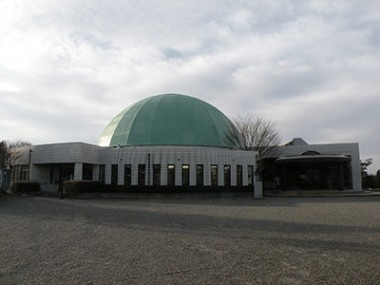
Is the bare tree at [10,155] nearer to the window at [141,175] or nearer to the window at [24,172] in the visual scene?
the window at [24,172]

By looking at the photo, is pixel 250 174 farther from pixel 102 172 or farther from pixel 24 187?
pixel 24 187

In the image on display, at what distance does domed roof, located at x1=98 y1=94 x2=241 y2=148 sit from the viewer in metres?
34.2

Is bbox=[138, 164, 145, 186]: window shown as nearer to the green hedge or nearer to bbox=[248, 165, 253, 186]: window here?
the green hedge

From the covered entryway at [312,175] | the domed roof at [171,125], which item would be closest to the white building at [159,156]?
the domed roof at [171,125]

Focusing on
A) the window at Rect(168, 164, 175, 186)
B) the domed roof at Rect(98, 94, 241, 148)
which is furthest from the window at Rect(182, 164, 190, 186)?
the domed roof at Rect(98, 94, 241, 148)

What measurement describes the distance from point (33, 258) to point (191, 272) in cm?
336

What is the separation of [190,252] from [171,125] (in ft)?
90.8

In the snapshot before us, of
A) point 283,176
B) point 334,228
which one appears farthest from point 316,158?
point 334,228

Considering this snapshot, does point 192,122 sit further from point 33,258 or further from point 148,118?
point 33,258

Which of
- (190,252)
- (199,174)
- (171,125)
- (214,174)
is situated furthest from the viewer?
(171,125)

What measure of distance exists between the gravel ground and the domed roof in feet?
71.9

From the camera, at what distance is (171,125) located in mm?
34969

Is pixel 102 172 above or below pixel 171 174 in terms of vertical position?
above

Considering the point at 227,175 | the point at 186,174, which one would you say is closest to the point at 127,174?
the point at 186,174
